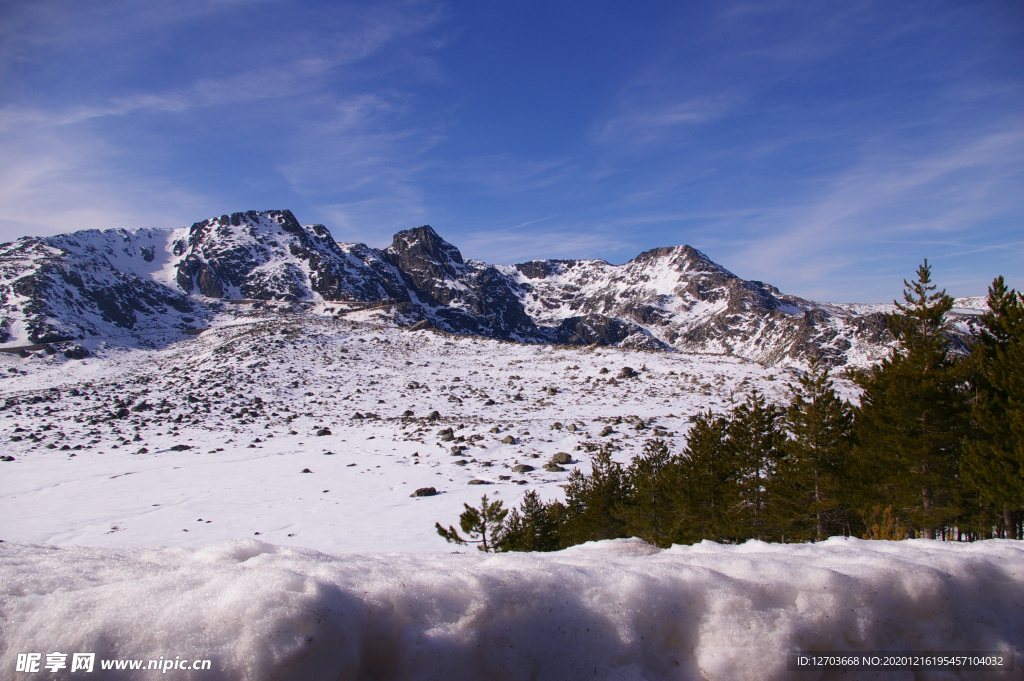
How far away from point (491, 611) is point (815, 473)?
54.6ft

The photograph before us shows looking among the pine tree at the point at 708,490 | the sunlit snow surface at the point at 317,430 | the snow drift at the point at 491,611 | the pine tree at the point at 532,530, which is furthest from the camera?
the sunlit snow surface at the point at 317,430

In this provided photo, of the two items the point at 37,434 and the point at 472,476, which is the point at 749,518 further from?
the point at 37,434

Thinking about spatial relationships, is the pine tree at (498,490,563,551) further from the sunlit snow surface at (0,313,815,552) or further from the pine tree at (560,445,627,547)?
the sunlit snow surface at (0,313,815,552)

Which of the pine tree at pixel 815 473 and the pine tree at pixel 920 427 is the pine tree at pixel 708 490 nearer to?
the pine tree at pixel 815 473

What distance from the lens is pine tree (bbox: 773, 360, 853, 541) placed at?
15078 mm

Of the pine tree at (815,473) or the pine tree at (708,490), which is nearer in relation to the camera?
the pine tree at (708,490)

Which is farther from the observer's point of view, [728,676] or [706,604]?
[706,604]

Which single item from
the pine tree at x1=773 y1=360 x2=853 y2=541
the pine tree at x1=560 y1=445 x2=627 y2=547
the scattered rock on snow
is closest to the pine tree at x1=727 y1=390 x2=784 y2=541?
the pine tree at x1=773 y1=360 x2=853 y2=541

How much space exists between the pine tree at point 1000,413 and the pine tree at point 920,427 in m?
0.67

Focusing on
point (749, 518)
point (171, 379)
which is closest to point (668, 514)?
point (749, 518)

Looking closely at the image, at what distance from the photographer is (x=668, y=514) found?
15.5m

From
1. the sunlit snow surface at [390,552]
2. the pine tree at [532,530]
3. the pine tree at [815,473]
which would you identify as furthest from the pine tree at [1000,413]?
the pine tree at [532,530]

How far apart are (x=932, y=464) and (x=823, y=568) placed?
54.6ft

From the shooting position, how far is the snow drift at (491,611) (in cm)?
212
